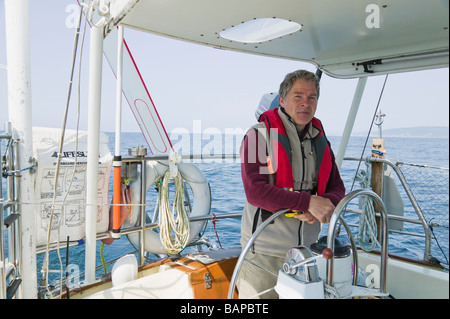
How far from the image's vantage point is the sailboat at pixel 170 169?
A: 1820 mm

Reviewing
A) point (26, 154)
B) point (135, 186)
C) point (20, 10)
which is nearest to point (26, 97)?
point (26, 154)

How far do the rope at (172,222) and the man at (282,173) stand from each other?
1005 millimetres

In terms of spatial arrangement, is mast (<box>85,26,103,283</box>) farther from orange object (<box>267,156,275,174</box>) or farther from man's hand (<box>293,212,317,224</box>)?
man's hand (<box>293,212,317,224</box>)

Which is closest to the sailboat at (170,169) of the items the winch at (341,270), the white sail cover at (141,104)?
the winch at (341,270)

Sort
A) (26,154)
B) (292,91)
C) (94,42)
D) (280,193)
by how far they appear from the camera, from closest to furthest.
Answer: (280,193) < (292,91) < (26,154) < (94,42)

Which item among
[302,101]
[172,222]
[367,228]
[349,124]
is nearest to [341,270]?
[302,101]

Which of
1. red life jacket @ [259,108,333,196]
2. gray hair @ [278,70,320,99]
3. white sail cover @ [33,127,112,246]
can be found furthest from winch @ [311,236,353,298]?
white sail cover @ [33,127,112,246]

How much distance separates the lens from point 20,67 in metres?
1.89

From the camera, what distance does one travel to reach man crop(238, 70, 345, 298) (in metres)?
1.69

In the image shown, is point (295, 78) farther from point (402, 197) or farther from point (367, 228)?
point (402, 197)

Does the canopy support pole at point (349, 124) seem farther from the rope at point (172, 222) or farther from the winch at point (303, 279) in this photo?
the winch at point (303, 279)

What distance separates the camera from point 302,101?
1824 millimetres

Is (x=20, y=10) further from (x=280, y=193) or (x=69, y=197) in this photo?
(x=280, y=193)

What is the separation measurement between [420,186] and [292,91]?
58.8 inches
